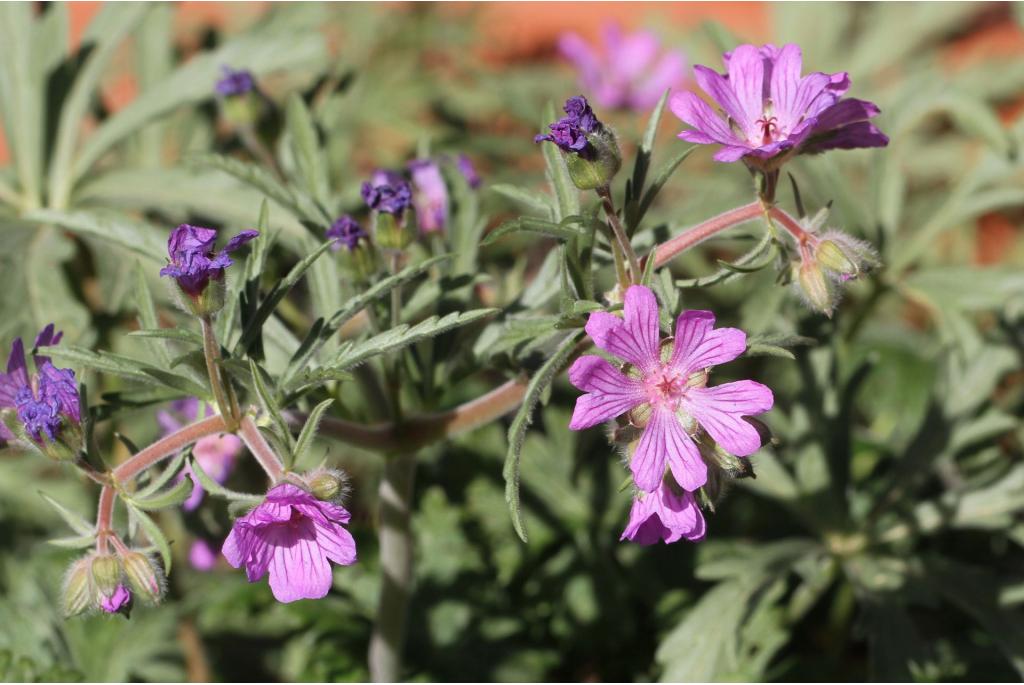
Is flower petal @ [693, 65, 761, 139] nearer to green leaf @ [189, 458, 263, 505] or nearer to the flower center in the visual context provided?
the flower center

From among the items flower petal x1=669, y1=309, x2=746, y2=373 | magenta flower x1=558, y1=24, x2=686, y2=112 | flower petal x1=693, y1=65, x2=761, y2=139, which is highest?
magenta flower x1=558, y1=24, x2=686, y2=112

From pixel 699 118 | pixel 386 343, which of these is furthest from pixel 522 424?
pixel 699 118

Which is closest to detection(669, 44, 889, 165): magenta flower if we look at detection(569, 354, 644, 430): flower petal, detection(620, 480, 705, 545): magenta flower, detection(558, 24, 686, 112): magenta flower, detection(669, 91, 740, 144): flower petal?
detection(669, 91, 740, 144): flower petal

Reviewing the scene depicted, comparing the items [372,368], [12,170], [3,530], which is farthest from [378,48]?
[372,368]

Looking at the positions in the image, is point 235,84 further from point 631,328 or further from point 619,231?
point 631,328

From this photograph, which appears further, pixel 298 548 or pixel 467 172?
pixel 467 172

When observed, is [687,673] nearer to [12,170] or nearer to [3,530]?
[3,530]
